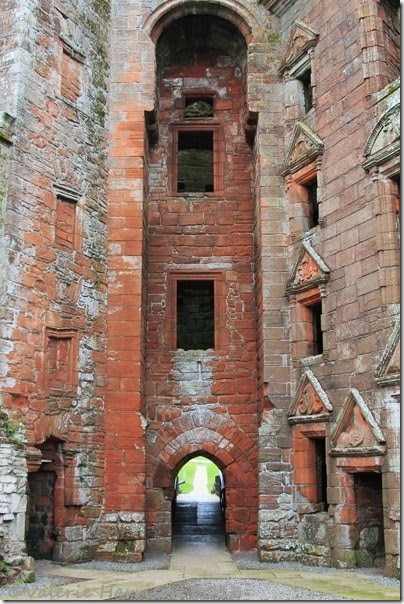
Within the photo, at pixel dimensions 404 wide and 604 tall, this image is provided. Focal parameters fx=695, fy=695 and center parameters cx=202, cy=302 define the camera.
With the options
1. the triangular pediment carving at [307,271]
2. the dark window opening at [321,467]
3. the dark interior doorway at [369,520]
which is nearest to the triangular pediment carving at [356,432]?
the dark interior doorway at [369,520]

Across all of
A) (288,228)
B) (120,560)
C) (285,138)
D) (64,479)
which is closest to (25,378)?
(64,479)

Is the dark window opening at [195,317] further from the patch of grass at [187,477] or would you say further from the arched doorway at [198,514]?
the patch of grass at [187,477]

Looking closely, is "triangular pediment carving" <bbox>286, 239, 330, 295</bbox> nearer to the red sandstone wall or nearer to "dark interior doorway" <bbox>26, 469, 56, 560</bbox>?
the red sandstone wall

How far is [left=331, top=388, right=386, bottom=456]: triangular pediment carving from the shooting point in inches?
405

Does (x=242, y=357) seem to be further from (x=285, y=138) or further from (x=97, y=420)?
(x=285, y=138)

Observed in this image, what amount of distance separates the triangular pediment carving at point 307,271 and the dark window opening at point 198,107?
4.99 meters

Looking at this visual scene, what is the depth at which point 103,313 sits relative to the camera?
1298 cm

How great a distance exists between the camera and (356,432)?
10734 mm

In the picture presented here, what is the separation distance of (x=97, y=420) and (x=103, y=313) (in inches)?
78.1

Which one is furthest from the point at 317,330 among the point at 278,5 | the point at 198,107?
the point at 278,5

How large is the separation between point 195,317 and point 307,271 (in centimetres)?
432

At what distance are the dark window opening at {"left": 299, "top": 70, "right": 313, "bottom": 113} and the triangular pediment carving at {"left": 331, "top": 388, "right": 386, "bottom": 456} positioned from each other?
19.8 feet

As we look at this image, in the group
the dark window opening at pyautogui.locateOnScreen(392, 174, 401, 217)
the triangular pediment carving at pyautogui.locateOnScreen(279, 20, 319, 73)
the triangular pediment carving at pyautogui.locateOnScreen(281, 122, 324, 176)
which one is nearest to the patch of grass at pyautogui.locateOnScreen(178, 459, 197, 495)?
the triangular pediment carving at pyautogui.locateOnScreen(281, 122, 324, 176)

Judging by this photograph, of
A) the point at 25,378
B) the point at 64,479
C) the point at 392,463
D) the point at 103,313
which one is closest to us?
the point at 392,463
